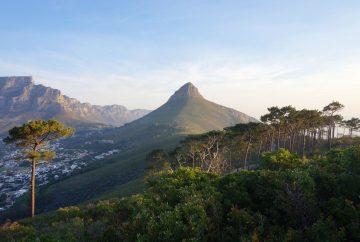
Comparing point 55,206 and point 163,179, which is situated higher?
point 163,179

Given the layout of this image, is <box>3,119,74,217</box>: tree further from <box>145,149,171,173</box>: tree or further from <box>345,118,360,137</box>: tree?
<box>345,118,360,137</box>: tree

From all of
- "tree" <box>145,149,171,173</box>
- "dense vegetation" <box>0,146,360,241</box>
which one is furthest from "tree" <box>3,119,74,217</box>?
"tree" <box>145,149,171,173</box>

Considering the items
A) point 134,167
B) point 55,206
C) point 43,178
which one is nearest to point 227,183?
point 55,206

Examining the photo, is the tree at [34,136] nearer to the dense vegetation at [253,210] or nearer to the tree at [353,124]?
the dense vegetation at [253,210]

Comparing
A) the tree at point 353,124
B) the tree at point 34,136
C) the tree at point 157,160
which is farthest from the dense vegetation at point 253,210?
the tree at point 353,124

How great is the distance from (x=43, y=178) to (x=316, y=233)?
547ft

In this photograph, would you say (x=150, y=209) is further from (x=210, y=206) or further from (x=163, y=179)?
(x=163, y=179)

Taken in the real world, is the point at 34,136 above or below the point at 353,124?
below

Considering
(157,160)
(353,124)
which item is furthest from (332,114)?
(157,160)

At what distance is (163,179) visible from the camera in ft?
79.2

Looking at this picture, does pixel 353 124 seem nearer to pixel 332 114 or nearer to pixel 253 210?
pixel 332 114

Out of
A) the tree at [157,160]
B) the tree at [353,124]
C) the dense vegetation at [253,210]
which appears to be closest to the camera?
the dense vegetation at [253,210]

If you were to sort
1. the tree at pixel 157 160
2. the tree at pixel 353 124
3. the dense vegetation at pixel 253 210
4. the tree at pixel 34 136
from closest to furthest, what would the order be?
1. the dense vegetation at pixel 253 210
2. the tree at pixel 34 136
3. the tree at pixel 157 160
4. the tree at pixel 353 124

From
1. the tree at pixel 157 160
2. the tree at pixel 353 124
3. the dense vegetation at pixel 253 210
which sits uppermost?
the tree at pixel 353 124
